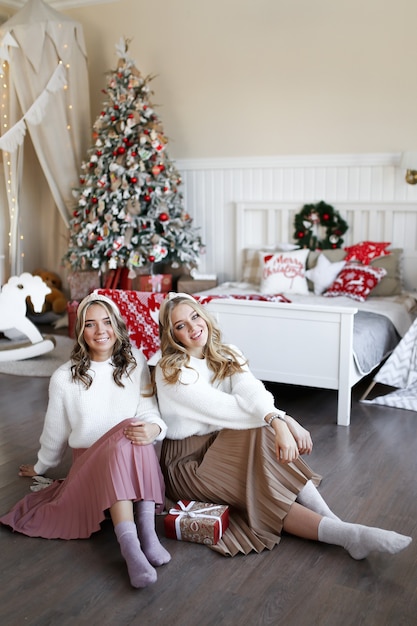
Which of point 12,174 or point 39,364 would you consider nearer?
point 39,364

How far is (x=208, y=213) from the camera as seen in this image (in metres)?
6.25

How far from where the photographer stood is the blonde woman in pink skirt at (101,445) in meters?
2.37

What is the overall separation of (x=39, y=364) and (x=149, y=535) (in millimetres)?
2836

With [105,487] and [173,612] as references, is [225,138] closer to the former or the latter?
[105,487]

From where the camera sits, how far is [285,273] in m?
5.33

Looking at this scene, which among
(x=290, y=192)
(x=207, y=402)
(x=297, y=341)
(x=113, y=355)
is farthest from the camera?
(x=290, y=192)

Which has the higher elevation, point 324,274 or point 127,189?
point 127,189

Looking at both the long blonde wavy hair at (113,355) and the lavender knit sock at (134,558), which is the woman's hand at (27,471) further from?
the lavender knit sock at (134,558)

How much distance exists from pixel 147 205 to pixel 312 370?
8.10ft

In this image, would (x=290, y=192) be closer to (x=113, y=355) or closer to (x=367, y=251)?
(x=367, y=251)

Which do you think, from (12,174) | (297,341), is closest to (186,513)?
(297,341)

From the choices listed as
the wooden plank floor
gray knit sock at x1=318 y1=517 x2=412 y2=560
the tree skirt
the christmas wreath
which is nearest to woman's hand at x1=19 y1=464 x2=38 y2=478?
the wooden plank floor

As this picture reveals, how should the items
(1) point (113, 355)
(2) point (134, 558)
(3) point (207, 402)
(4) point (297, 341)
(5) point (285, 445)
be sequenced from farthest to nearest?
(4) point (297, 341), (1) point (113, 355), (3) point (207, 402), (5) point (285, 445), (2) point (134, 558)

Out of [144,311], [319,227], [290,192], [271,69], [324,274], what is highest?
[271,69]
